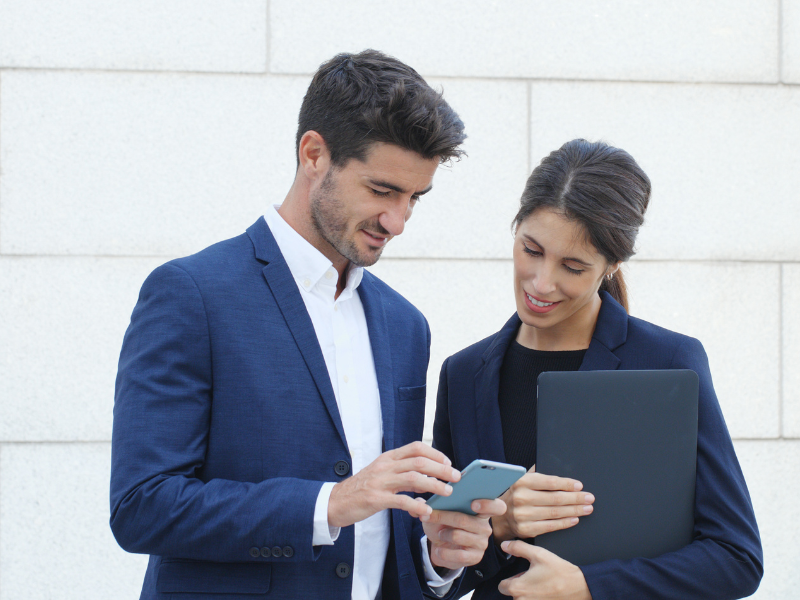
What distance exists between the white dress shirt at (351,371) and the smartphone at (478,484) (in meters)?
0.35

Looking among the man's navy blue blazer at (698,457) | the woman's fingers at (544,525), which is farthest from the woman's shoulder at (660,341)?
the woman's fingers at (544,525)

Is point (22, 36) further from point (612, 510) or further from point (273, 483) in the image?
point (612, 510)

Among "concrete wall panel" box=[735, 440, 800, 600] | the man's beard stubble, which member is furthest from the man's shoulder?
"concrete wall panel" box=[735, 440, 800, 600]

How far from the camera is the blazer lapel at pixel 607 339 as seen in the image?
1851 millimetres

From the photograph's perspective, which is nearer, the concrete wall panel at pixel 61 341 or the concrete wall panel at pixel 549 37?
the concrete wall panel at pixel 61 341

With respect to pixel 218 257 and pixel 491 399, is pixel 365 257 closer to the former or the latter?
pixel 218 257

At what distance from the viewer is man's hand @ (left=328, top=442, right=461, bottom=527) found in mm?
1355

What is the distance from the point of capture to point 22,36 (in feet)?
11.7

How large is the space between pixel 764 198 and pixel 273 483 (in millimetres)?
3404

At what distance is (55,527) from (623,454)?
310 cm

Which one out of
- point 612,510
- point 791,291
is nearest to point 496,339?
point 612,510

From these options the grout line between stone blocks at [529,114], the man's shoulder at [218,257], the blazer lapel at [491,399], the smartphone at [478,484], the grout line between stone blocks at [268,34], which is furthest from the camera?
the grout line between stone blocks at [529,114]

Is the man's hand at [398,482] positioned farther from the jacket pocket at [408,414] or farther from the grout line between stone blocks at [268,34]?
the grout line between stone blocks at [268,34]

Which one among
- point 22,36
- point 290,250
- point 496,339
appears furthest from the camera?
point 22,36
